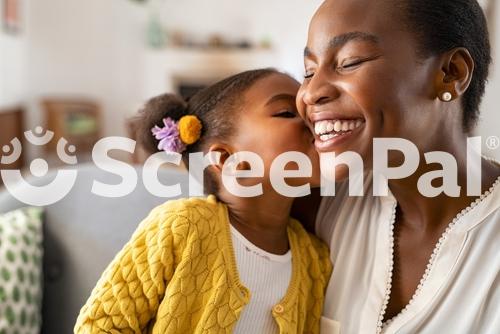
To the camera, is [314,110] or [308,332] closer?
[314,110]

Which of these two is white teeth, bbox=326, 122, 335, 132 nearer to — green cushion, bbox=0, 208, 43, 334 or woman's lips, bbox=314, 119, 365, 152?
woman's lips, bbox=314, 119, 365, 152

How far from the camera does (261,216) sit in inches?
50.3

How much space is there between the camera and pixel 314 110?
38.8 inches

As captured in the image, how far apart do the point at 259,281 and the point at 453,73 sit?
58 cm

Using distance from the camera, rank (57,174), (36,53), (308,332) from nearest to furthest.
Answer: (308,332)
(57,174)
(36,53)

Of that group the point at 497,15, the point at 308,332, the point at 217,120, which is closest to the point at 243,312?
the point at 308,332

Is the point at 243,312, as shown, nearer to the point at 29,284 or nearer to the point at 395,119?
the point at 395,119

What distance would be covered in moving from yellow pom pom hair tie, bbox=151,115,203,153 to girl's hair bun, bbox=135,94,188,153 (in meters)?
0.04

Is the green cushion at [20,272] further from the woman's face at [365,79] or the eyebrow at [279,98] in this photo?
the woman's face at [365,79]

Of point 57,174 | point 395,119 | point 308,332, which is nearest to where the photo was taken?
point 395,119

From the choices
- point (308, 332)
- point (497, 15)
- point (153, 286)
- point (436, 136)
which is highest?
point (497, 15)

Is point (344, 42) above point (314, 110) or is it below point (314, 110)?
above

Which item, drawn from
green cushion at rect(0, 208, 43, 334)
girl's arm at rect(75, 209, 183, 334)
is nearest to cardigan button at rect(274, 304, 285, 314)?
girl's arm at rect(75, 209, 183, 334)

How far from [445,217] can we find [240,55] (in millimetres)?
5725
